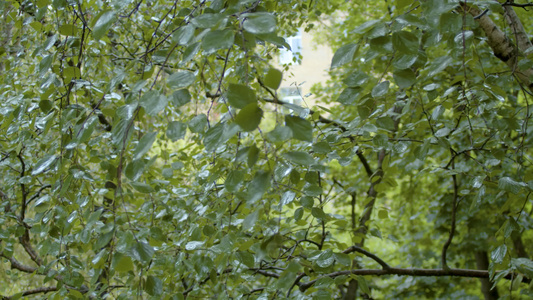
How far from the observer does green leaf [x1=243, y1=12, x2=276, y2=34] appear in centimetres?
60

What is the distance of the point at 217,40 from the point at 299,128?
5.7 inches

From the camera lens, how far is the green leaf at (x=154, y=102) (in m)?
0.66

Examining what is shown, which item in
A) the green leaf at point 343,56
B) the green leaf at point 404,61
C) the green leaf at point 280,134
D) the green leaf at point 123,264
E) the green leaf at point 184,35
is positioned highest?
the green leaf at point 184,35

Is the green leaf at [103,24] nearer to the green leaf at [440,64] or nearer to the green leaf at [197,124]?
the green leaf at [197,124]

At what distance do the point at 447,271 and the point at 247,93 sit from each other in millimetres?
1711

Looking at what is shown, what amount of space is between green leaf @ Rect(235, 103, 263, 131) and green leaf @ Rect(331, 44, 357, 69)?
0.17m

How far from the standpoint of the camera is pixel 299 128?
63 centimetres

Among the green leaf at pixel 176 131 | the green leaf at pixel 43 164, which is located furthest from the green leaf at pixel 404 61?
the green leaf at pixel 43 164

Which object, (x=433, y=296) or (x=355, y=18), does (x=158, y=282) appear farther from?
(x=355, y=18)

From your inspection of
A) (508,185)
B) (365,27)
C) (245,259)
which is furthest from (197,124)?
(508,185)

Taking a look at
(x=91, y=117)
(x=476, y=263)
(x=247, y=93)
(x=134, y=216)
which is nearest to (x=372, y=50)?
(x=247, y=93)

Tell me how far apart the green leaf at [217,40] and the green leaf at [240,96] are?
0.16 feet

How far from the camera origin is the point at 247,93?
0.63 m

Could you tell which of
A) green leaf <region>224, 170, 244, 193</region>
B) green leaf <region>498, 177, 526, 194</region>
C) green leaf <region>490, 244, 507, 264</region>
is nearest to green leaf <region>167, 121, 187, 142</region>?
green leaf <region>224, 170, 244, 193</region>
